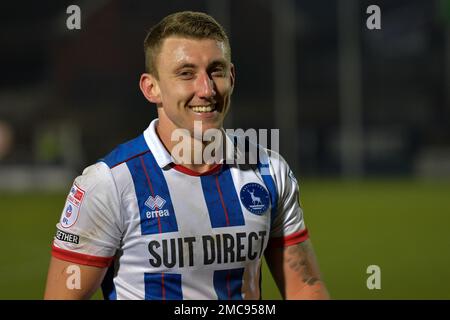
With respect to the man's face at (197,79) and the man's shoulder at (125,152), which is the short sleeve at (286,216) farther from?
the man's shoulder at (125,152)

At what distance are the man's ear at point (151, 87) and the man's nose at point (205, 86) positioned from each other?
18 cm

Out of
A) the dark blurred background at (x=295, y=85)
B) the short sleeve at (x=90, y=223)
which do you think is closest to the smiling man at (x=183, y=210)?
the short sleeve at (x=90, y=223)

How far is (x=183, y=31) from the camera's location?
→ 257 centimetres

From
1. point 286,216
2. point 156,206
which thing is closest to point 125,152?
point 156,206

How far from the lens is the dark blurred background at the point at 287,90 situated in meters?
19.7

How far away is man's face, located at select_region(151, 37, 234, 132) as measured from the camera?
2529 millimetres

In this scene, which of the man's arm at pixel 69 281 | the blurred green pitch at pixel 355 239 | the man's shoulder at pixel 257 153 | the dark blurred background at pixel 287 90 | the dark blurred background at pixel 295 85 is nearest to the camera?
the man's arm at pixel 69 281

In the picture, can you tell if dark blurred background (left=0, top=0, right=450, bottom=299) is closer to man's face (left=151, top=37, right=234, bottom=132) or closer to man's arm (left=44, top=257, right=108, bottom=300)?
man's face (left=151, top=37, right=234, bottom=132)

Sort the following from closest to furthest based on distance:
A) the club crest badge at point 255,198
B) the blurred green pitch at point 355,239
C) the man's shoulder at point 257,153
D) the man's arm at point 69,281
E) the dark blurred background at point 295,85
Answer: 1. the man's arm at point 69,281
2. the club crest badge at point 255,198
3. the man's shoulder at point 257,153
4. the blurred green pitch at point 355,239
5. the dark blurred background at point 295,85

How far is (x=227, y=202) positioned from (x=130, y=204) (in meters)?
0.35

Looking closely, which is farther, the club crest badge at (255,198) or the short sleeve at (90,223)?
the club crest badge at (255,198)

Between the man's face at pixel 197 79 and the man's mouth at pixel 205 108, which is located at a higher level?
the man's face at pixel 197 79

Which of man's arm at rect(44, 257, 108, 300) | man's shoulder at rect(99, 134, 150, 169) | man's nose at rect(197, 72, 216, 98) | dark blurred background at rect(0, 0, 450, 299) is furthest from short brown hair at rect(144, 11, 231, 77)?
dark blurred background at rect(0, 0, 450, 299)
